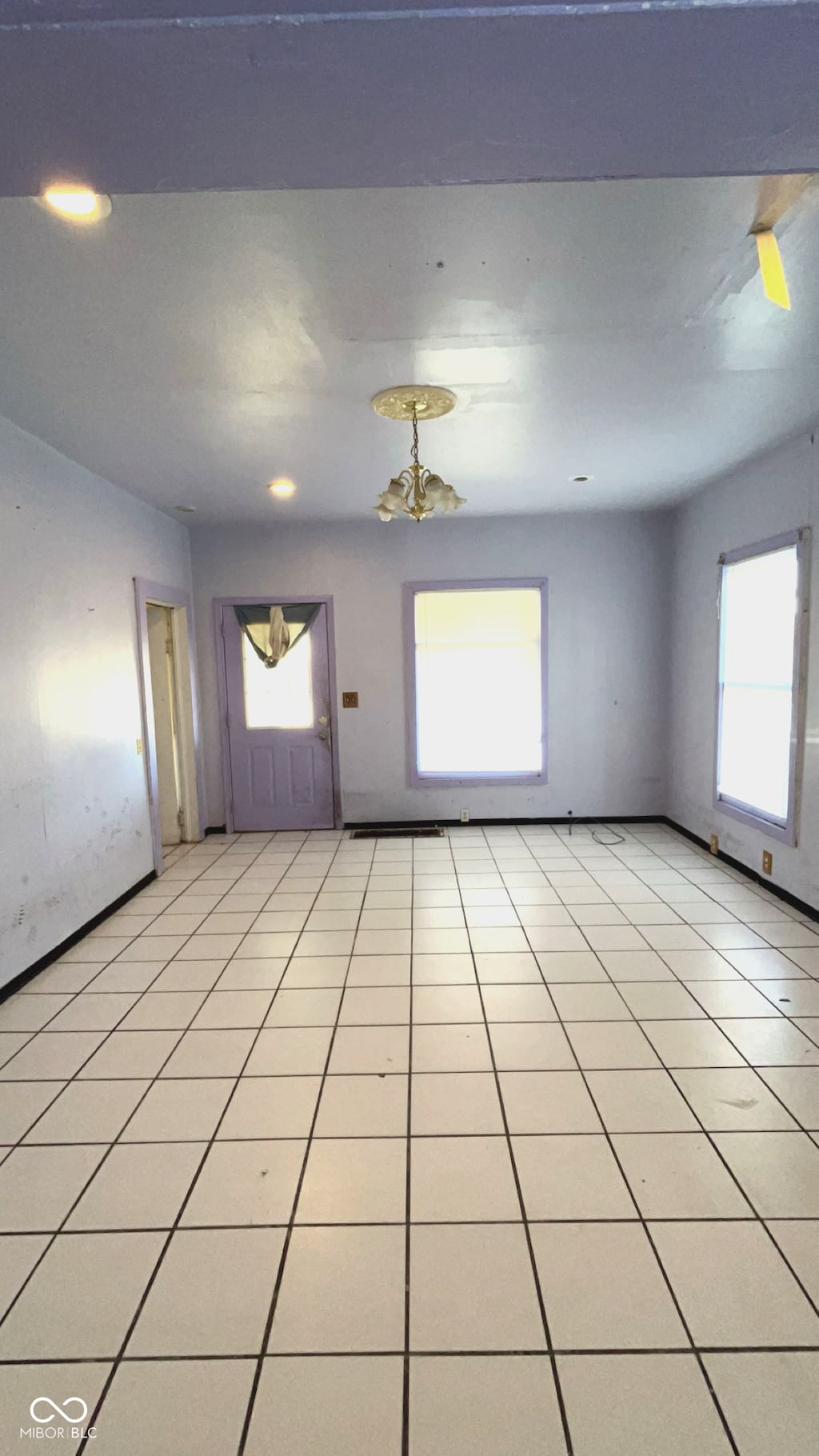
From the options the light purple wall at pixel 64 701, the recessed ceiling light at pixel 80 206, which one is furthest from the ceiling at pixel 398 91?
the light purple wall at pixel 64 701

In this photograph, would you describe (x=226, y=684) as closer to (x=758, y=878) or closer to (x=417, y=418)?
(x=417, y=418)

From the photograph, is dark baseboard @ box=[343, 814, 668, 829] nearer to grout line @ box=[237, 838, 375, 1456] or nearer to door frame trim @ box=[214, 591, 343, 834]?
door frame trim @ box=[214, 591, 343, 834]

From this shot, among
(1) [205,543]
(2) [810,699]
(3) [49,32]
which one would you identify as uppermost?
(1) [205,543]

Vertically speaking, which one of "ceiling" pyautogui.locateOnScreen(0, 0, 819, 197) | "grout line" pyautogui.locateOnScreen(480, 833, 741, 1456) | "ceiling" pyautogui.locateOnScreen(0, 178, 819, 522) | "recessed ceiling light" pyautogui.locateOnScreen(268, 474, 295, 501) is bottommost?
"grout line" pyautogui.locateOnScreen(480, 833, 741, 1456)

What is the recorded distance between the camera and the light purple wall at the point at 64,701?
2.86 m

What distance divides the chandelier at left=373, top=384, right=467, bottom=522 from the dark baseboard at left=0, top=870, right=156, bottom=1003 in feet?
9.07

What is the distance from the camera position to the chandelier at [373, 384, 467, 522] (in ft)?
8.61

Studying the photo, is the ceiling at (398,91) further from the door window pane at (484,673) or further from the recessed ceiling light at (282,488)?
the door window pane at (484,673)

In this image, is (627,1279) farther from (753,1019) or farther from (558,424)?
(558,424)

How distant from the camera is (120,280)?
180cm

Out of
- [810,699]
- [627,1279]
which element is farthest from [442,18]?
[810,699]

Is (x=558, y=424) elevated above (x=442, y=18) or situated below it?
above

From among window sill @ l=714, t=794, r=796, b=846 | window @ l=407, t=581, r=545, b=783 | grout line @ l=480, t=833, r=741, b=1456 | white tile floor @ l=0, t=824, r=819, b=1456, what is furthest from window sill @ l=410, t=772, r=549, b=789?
grout line @ l=480, t=833, r=741, b=1456

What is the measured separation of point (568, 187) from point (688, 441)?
2.29 metres
